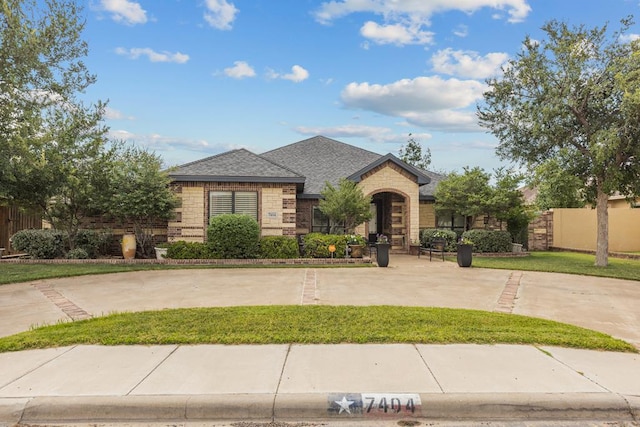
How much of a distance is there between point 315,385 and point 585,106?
15.5 metres

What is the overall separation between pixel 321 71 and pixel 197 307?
14731mm

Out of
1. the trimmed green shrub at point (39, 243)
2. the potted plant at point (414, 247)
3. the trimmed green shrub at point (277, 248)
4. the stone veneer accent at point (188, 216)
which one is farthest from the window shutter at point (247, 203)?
the potted plant at point (414, 247)

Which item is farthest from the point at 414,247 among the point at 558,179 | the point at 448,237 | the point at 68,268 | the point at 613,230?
the point at 68,268

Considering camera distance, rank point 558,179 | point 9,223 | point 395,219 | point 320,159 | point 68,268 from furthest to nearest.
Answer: point 320,159, point 395,219, point 9,223, point 558,179, point 68,268

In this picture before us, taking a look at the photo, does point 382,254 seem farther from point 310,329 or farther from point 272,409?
point 272,409

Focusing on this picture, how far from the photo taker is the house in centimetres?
1630

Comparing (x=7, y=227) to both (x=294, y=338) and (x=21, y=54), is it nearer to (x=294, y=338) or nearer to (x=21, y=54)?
(x=21, y=54)

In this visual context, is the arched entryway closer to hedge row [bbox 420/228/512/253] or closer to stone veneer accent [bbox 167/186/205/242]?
hedge row [bbox 420/228/512/253]

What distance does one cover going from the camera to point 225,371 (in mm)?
4277

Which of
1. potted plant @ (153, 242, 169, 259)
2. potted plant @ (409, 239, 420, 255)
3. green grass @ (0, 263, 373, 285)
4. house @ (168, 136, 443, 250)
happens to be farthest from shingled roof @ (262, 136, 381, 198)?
potted plant @ (153, 242, 169, 259)

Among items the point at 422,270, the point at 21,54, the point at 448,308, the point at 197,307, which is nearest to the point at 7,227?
the point at 21,54

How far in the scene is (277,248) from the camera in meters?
14.9

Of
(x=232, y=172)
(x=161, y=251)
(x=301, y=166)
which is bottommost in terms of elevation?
(x=161, y=251)

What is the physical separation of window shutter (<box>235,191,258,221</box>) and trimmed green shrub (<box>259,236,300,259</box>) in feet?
6.19
